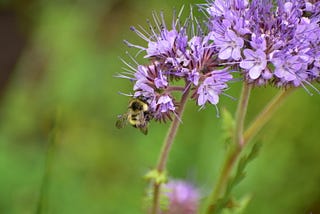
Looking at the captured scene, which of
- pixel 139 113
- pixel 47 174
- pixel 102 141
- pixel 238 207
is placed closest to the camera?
pixel 139 113

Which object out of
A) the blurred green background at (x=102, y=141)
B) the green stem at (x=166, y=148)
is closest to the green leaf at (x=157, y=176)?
the green stem at (x=166, y=148)

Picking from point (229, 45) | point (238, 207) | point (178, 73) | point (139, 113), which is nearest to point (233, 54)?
point (229, 45)

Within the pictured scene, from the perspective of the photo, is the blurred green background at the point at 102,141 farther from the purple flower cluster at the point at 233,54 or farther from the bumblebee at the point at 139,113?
the purple flower cluster at the point at 233,54

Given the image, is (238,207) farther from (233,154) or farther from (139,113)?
(139,113)

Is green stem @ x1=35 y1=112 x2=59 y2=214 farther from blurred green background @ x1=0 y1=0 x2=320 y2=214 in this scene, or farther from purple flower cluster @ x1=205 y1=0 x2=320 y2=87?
blurred green background @ x1=0 y1=0 x2=320 y2=214

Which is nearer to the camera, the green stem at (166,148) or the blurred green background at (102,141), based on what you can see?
the green stem at (166,148)

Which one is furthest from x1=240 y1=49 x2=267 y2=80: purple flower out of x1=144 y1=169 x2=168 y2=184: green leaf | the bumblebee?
x1=144 y1=169 x2=168 y2=184: green leaf
